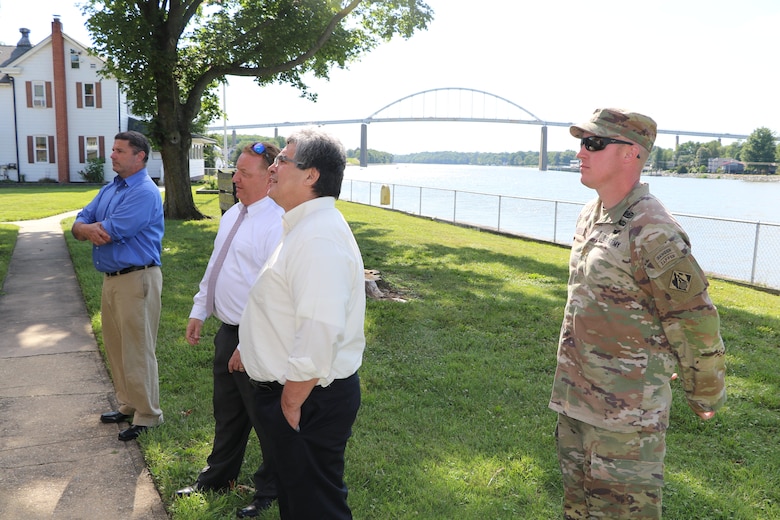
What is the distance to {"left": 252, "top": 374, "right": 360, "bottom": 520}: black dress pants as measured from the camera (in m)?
2.65

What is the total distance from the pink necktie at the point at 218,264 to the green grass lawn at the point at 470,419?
1.13 m

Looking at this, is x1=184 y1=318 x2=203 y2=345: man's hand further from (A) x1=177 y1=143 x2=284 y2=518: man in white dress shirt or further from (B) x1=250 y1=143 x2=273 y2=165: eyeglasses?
(B) x1=250 y1=143 x2=273 y2=165: eyeglasses

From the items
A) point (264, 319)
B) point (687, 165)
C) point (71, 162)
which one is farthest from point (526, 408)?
point (687, 165)

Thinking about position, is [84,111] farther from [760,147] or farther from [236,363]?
[760,147]

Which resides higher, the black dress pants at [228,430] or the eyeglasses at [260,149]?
the eyeglasses at [260,149]

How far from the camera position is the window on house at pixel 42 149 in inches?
1545

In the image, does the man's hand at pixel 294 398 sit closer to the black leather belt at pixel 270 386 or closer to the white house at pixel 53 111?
the black leather belt at pixel 270 386

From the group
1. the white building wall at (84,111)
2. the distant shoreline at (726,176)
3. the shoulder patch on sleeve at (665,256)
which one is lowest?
the shoulder patch on sleeve at (665,256)

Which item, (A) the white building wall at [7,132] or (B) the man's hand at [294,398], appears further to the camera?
(A) the white building wall at [7,132]

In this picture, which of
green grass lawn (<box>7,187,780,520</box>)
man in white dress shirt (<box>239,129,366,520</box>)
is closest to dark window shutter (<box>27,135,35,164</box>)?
green grass lawn (<box>7,187,780,520</box>)

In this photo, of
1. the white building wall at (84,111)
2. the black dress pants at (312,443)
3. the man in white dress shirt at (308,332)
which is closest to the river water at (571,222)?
the man in white dress shirt at (308,332)

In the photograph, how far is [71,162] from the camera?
3962 cm

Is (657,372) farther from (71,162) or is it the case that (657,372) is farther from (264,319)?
(71,162)

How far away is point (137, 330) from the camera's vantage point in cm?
464
